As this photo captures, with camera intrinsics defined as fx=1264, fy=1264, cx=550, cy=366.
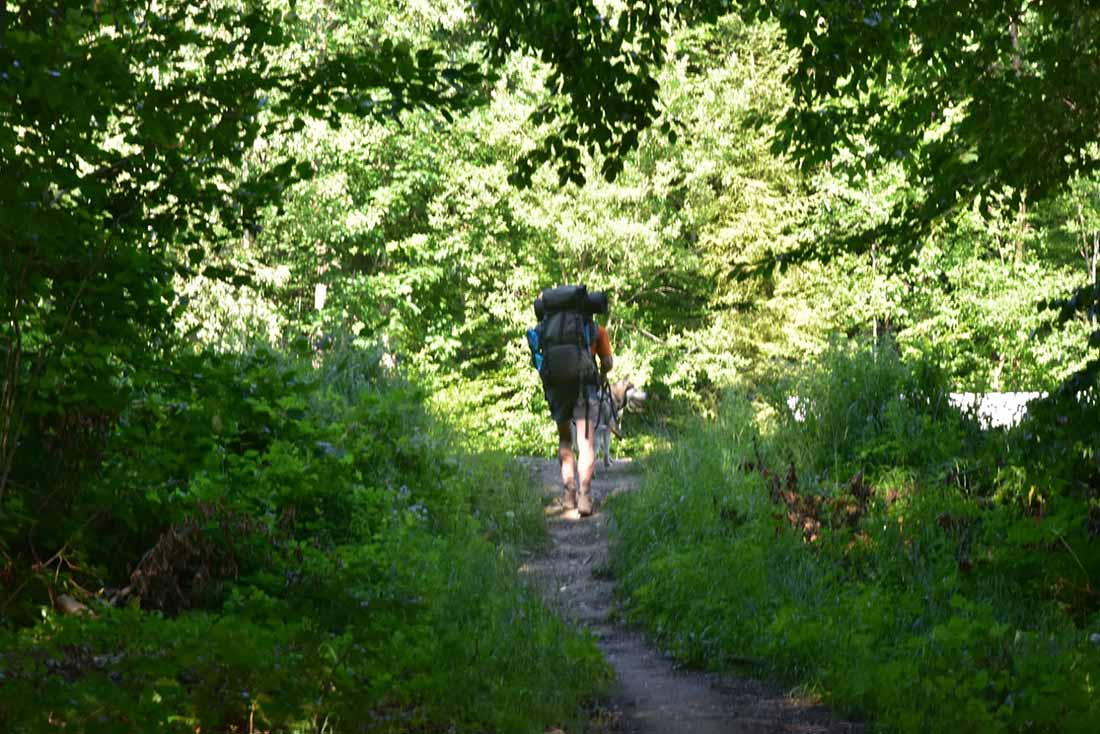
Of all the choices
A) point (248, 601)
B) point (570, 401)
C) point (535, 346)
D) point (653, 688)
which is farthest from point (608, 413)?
point (248, 601)

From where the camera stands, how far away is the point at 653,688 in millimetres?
6668

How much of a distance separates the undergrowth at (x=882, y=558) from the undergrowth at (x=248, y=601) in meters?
1.23

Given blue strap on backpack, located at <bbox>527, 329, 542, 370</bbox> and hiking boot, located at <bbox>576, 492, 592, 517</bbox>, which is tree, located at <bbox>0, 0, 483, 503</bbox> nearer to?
blue strap on backpack, located at <bbox>527, 329, 542, 370</bbox>

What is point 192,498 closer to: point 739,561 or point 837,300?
point 739,561

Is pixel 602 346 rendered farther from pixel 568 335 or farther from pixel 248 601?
pixel 248 601

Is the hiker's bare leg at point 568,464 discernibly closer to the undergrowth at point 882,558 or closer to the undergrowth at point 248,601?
the undergrowth at point 882,558

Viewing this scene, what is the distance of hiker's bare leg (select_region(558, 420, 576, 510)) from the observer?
1225cm

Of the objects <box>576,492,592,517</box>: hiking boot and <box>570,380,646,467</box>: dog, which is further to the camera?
<box>570,380,646,467</box>: dog

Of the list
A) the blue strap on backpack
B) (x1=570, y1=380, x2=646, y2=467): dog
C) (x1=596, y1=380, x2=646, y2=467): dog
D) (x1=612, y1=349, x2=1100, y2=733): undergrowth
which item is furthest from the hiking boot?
the blue strap on backpack

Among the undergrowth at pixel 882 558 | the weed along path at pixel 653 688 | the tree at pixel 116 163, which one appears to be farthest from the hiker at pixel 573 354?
the tree at pixel 116 163

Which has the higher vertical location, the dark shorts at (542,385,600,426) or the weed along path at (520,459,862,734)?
the dark shorts at (542,385,600,426)

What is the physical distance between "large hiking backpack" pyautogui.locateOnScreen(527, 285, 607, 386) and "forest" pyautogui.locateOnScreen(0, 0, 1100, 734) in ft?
4.00

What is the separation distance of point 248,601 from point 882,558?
13.7ft

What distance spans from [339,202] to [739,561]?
18690mm
